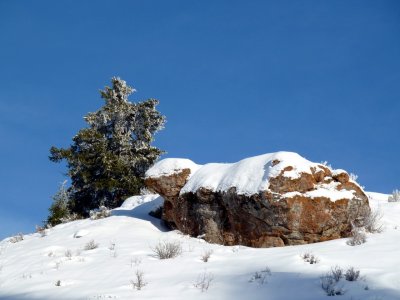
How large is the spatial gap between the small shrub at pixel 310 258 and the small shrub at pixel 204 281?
62.4 inches

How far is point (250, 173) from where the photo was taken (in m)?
10.3

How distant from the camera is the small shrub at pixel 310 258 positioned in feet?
23.0

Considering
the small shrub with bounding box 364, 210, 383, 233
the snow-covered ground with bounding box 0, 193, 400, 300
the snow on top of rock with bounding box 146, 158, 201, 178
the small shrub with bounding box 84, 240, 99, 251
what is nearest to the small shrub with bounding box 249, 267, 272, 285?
the snow-covered ground with bounding box 0, 193, 400, 300

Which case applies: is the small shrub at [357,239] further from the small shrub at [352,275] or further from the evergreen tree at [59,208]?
the evergreen tree at [59,208]

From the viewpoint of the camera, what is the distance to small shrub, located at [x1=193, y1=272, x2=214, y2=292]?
6.04m

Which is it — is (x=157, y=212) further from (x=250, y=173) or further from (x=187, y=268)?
(x=187, y=268)

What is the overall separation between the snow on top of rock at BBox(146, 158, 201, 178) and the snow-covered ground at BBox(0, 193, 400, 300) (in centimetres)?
159

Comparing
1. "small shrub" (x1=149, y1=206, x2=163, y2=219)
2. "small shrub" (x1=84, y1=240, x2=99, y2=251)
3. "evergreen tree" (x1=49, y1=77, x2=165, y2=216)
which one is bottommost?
"small shrub" (x1=84, y1=240, x2=99, y2=251)

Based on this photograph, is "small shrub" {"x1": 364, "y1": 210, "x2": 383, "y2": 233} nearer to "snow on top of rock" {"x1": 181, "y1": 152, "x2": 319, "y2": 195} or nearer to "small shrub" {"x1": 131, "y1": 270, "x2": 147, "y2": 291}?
"snow on top of rock" {"x1": 181, "y1": 152, "x2": 319, "y2": 195}

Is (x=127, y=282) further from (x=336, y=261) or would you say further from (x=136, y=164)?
(x=136, y=164)

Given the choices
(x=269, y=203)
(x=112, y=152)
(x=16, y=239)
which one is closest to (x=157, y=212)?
(x=16, y=239)

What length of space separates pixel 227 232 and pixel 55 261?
149 inches

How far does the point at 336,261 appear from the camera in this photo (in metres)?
7.00

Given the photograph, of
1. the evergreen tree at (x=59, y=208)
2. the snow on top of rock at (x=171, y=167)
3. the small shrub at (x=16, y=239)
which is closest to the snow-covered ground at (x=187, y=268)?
the snow on top of rock at (x=171, y=167)
